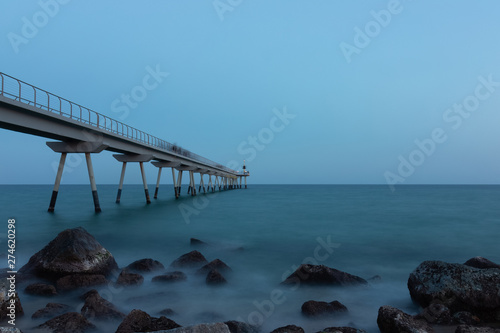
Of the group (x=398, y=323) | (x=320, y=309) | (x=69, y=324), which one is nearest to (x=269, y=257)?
(x=320, y=309)

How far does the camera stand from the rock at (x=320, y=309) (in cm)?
568

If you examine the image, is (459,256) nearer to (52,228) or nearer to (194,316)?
(194,316)

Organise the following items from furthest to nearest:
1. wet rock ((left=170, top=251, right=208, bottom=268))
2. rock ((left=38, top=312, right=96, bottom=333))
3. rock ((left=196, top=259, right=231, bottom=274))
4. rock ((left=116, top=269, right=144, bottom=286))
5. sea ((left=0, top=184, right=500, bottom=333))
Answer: wet rock ((left=170, top=251, right=208, bottom=268)) → rock ((left=196, top=259, right=231, bottom=274)) → rock ((left=116, top=269, right=144, bottom=286)) → sea ((left=0, top=184, right=500, bottom=333)) → rock ((left=38, top=312, right=96, bottom=333))

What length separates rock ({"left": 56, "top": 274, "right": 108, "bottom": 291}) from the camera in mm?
6848

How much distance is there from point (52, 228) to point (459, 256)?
1864cm

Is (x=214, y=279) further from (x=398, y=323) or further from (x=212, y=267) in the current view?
(x=398, y=323)

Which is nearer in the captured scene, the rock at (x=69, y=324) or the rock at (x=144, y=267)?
the rock at (x=69, y=324)

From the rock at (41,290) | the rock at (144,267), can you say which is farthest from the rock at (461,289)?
the rock at (41,290)

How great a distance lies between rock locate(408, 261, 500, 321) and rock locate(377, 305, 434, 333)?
0.97m

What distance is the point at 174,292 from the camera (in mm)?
7031

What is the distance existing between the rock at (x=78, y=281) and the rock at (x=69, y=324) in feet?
6.47

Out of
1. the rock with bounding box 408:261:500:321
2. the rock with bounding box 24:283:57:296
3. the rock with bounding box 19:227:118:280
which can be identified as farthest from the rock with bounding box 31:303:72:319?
the rock with bounding box 408:261:500:321

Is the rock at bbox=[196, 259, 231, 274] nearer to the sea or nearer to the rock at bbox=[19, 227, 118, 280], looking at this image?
the sea
